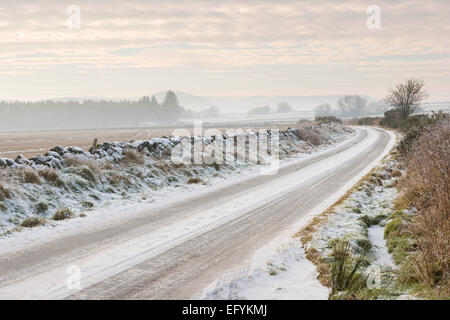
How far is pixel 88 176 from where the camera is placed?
1470 cm

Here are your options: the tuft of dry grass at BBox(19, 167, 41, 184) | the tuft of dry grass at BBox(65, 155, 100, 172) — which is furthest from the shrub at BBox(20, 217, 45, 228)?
the tuft of dry grass at BBox(65, 155, 100, 172)

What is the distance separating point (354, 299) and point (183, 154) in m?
17.3

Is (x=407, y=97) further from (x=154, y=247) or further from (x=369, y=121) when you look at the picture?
(x=154, y=247)

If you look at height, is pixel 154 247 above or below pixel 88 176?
below

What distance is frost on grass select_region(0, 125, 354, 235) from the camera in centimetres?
1150

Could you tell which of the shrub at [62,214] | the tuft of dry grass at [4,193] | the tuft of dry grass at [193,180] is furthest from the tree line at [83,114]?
the shrub at [62,214]

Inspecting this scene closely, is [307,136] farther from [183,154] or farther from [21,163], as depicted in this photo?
[21,163]

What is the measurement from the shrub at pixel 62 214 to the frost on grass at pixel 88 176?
3cm

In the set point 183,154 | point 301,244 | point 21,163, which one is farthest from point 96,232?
point 183,154

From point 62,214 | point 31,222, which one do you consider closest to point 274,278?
point 31,222

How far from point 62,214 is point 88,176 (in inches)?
153

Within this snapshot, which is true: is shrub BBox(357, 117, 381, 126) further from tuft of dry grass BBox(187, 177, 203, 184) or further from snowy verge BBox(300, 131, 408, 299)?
snowy verge BBox(300, 131, 408, 299)

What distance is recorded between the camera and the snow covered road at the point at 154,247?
237 inches

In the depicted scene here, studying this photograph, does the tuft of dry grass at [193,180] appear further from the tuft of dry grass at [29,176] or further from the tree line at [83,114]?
the tree line at [83,114]
